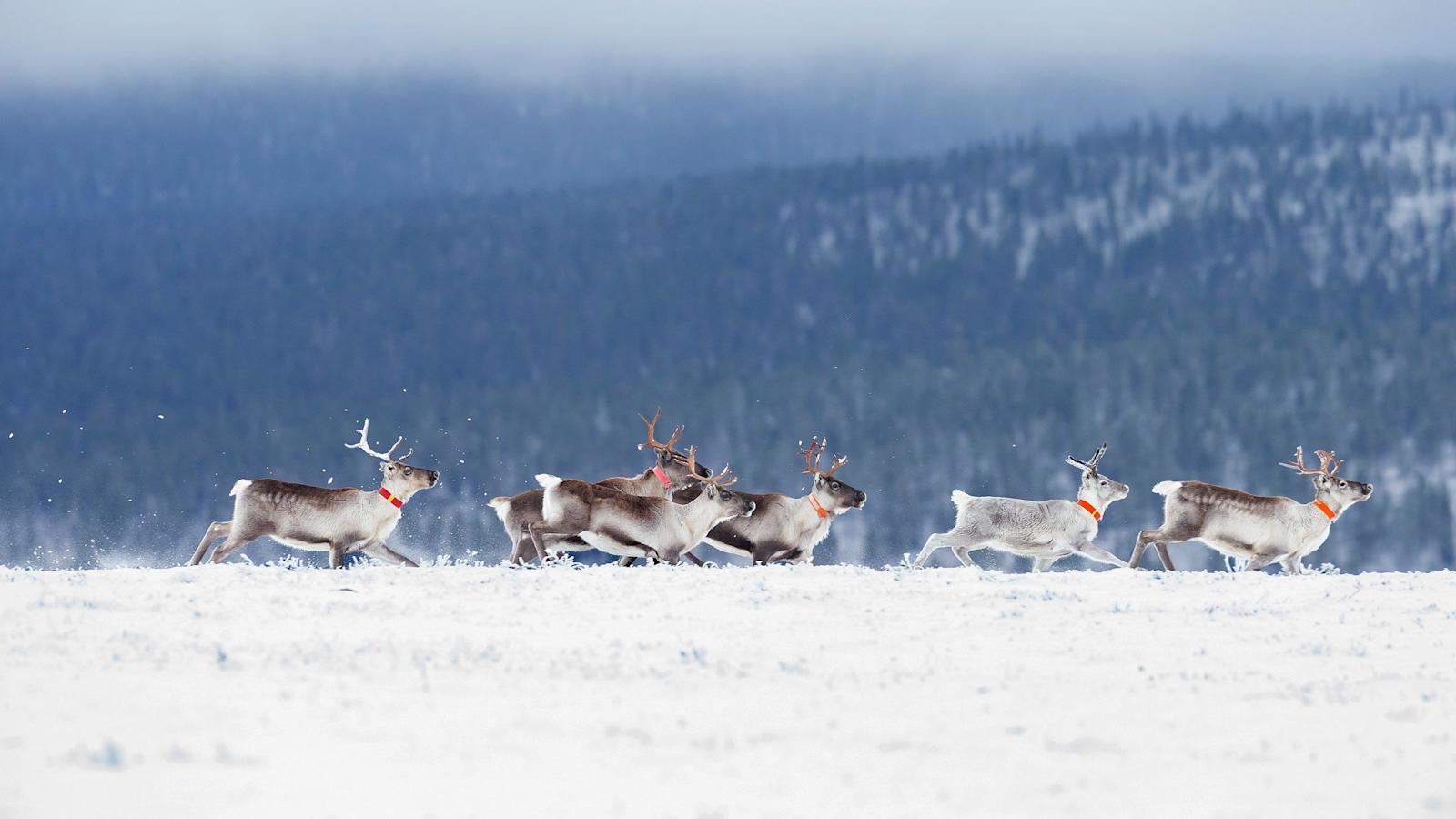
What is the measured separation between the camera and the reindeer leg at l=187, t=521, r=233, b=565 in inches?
672

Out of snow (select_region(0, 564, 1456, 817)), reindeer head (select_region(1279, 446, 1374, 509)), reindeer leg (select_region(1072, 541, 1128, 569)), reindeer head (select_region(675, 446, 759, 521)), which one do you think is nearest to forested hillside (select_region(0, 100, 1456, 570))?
reindeer head (select_region(1279, 446, 1374, 509))

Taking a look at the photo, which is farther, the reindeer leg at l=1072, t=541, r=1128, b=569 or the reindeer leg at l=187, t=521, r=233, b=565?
the reindeer leg at l=1072, t=541, r=1128, b=569

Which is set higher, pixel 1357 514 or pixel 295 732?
pixel 295 732

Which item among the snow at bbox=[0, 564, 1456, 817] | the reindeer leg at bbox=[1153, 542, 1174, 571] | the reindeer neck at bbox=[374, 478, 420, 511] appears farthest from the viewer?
the reindeer leg at bbox=[1153, 542, 1174, 571]

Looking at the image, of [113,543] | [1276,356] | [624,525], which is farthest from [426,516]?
[624,525]

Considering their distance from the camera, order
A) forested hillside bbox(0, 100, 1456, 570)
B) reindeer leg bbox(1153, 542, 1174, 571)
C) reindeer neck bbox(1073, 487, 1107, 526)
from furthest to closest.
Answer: forested hillside bbox(0, 100, 1456, 570), reindeer neck bbox(1073, 487, 1107, 526), reindeer leg bbox(1153, 542, 1174, 571)

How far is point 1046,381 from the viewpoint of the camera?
109875 mm

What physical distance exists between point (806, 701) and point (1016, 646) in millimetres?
2414

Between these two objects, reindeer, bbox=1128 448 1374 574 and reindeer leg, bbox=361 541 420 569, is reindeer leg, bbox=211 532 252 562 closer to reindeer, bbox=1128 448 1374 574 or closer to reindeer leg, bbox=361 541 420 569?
reindeer leg, bbox=361 541 420 569

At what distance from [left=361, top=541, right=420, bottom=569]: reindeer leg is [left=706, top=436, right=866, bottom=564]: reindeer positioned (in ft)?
10.5

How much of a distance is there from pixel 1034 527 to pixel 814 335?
117310 mm

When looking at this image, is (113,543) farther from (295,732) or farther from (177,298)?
(295,732)

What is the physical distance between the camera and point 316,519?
56.3 feet

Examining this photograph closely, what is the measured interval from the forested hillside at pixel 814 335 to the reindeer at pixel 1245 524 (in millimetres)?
54655
